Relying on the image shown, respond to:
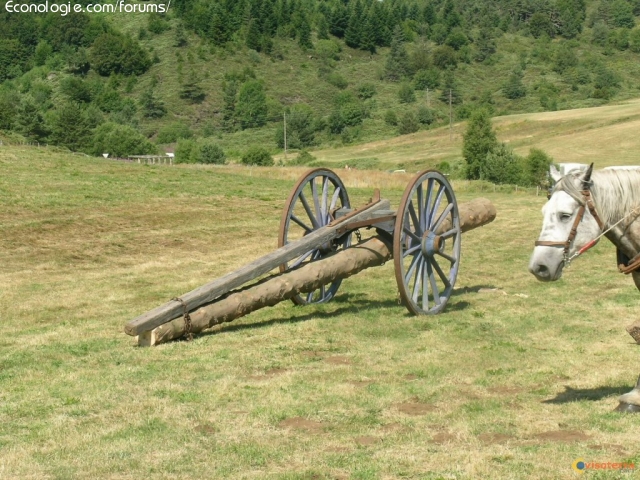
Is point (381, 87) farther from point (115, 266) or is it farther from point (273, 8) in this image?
point (115, 266)

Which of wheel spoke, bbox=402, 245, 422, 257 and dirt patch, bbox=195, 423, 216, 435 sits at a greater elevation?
wheel spoke, bbox=402, 245, 422, 257

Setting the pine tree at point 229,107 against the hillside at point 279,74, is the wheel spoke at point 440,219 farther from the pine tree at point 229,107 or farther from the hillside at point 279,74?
the pine tree at point 229,107

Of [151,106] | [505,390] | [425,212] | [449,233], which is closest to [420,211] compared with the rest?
[425,212]

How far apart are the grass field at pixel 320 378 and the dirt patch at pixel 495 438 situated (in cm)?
3

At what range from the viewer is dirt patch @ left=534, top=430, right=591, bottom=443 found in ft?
24.9

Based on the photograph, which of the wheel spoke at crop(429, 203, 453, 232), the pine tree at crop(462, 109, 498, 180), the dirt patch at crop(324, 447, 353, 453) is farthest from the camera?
the pine tree at crop(462, 109, 498, 180)

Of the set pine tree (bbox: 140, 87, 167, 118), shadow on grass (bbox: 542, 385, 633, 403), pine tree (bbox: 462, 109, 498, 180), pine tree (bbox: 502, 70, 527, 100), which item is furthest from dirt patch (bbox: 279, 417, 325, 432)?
pine tree (bbox: 502, 70, 527, 100)

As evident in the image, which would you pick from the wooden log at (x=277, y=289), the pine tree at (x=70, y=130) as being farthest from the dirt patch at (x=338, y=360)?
the pine tree at (x=70, y=130)

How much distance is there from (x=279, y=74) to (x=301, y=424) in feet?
495

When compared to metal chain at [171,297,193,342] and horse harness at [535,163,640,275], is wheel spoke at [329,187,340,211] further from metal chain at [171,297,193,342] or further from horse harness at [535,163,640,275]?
horse harness at [535,163,640,275]

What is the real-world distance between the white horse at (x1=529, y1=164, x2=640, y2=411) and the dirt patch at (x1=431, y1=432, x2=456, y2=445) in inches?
60.4

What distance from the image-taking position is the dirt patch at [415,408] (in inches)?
342

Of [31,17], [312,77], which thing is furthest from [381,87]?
[31,17]

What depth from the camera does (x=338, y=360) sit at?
11.0m
